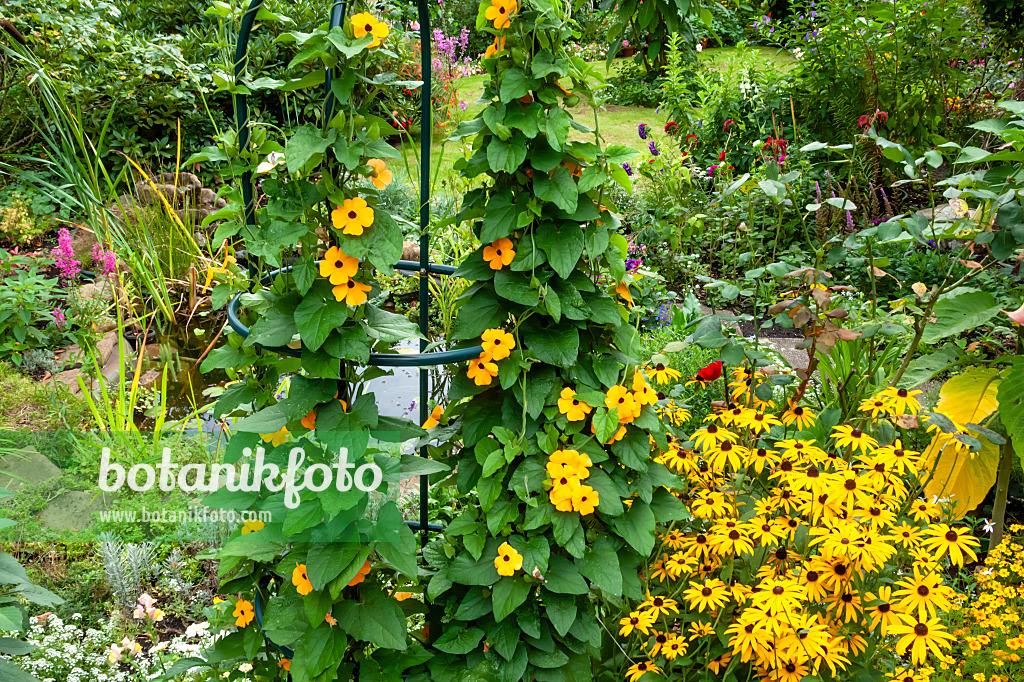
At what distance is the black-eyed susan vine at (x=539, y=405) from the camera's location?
1280 millimetres

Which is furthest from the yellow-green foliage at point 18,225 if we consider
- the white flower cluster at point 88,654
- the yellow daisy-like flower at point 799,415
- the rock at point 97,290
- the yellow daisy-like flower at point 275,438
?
the yellow daisy-like flower at point 799,415

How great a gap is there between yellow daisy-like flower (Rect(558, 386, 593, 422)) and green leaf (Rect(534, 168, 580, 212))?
13.0 inches

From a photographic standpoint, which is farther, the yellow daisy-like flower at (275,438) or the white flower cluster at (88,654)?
the white flower cluster at (88,654)

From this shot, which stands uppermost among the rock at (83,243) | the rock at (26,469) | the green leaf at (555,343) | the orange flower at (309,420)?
the green leaf at (555,343)

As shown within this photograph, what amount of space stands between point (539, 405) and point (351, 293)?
15.2 inches

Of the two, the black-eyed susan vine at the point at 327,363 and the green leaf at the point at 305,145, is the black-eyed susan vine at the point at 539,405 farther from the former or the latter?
the green leaf at the point at 305,145

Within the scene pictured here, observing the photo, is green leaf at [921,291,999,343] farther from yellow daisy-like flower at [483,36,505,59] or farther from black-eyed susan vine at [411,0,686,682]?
yellow daisy-like flower at [483,36,505,59]

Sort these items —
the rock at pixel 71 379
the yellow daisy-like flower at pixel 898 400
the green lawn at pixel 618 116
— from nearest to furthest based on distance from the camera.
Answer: the yellow daisy-like flower at pixel 898 400 → the rock at pixel 71 379 → the green lawn at pixel 618 116

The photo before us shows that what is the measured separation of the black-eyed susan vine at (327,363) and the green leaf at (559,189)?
0.86 feet

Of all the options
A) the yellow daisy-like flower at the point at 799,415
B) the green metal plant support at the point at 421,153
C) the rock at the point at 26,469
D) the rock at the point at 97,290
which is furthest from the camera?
the rock at the point at 97,290

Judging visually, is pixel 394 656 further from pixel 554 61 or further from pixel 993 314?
pixel 993 314

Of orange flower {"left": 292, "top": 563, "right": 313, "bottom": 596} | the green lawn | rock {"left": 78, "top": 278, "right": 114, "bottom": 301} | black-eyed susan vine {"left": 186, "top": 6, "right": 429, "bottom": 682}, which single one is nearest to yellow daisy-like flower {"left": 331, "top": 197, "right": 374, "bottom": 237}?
black-eyed susan vine {"left": 186, "top": 6, "right": 429, "bottom": 682}

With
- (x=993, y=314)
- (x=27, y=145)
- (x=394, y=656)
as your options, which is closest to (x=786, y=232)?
(x=993, y=314)

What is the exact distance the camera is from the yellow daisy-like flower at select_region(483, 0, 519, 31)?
1219 mm
